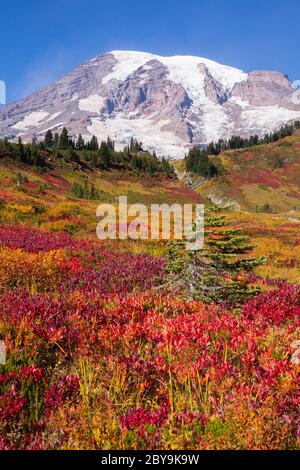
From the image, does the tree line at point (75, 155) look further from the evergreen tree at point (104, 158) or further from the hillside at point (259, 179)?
the hillside at point (259, 179)

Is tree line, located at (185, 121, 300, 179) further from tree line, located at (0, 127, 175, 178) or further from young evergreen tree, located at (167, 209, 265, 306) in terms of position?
young evergreen tree, located at (167, 209, 265, 306)

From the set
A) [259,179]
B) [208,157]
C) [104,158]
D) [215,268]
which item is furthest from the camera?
[208,157]

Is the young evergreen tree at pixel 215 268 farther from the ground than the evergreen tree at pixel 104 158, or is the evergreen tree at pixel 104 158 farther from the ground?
the evergreen tree at pixel 104 158

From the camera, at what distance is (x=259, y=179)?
116188mm

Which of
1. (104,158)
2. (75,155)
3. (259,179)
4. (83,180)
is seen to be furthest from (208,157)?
(83,180)

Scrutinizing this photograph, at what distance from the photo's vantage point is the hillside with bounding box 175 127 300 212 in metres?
97.2

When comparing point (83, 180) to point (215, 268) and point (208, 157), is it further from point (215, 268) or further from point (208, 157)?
point (215, 268)

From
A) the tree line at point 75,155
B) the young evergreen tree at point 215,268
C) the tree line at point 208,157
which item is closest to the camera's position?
the young evergreen tree at point 215,268

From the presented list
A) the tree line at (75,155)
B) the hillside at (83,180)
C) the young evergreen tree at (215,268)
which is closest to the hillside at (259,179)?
the hillside at (83,180)

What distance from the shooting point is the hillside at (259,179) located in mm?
97188

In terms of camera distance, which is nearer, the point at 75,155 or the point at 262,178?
the point at 75,155

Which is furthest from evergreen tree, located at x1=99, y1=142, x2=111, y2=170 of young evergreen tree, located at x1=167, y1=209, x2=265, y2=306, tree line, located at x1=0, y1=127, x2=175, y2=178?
young evergreen tree, located at x1=167, y1=209, x2=265, y2=306

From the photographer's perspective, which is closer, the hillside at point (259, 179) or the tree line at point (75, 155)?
the tree line at point (75, 155)
